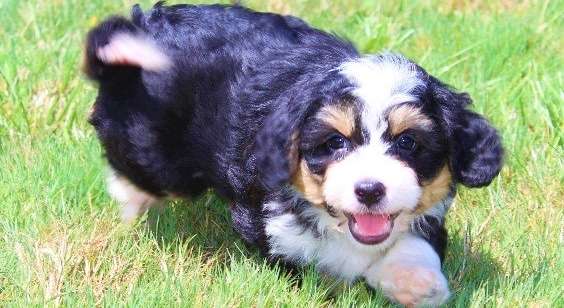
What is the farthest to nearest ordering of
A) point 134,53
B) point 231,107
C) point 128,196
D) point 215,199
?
point 215,199, point 128,196, point 134,53, point 231,107

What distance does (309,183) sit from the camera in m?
3.52

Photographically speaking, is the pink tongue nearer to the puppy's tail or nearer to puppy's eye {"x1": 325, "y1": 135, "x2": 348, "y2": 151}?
puppy's eye {"x1": 325, "y1": 135, "x2": 348, "y2": 151}

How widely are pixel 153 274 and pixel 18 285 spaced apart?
493 mm

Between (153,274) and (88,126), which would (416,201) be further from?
(88,126)

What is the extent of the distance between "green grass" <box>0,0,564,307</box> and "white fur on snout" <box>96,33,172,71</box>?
0.65 metres

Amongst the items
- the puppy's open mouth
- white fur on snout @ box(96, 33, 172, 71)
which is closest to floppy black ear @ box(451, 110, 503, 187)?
the puppy's open mouth

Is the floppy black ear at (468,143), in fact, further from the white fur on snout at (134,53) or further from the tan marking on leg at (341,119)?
the white fur on snout at (134,53)

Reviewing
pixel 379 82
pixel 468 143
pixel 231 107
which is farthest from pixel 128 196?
pixel 468 143

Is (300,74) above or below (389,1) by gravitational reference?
above

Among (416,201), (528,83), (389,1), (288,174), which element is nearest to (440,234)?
(416,201)

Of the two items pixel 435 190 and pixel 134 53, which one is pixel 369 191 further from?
pixel 134 53

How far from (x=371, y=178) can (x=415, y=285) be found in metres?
0.48

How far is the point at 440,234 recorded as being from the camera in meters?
3.79

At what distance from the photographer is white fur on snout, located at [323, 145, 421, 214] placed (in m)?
3.29
